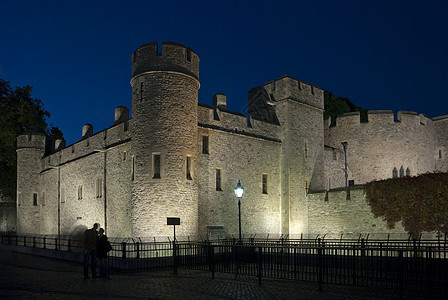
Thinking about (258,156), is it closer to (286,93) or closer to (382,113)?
(286,93)

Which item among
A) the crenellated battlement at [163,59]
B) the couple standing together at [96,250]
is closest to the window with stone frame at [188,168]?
the crenellated battlement at [163,59]

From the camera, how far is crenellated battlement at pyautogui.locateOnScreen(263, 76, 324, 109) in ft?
82.3

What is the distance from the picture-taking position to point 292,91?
83.0ft

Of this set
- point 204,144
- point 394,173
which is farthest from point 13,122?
point 394,173

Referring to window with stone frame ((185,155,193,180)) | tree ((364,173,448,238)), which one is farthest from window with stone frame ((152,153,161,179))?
tree ((364,173,448,238))

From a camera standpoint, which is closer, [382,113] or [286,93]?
[286,93]

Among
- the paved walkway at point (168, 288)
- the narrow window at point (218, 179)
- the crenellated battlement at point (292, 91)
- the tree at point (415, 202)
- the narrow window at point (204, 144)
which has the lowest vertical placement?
the paved walkway at point (168, 288)

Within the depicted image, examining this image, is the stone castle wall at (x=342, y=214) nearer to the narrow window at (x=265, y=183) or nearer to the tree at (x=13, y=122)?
the narrow window at (x=265, y=183)

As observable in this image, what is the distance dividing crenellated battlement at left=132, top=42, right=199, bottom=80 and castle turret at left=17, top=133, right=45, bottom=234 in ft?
58.9

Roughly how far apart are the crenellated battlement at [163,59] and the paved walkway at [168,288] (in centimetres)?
966

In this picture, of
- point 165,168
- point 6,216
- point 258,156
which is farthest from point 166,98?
point 6,216

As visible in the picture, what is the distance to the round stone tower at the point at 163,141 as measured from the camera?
60.3 ft

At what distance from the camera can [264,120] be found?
→ 24.7 m

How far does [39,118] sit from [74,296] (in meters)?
30.9
